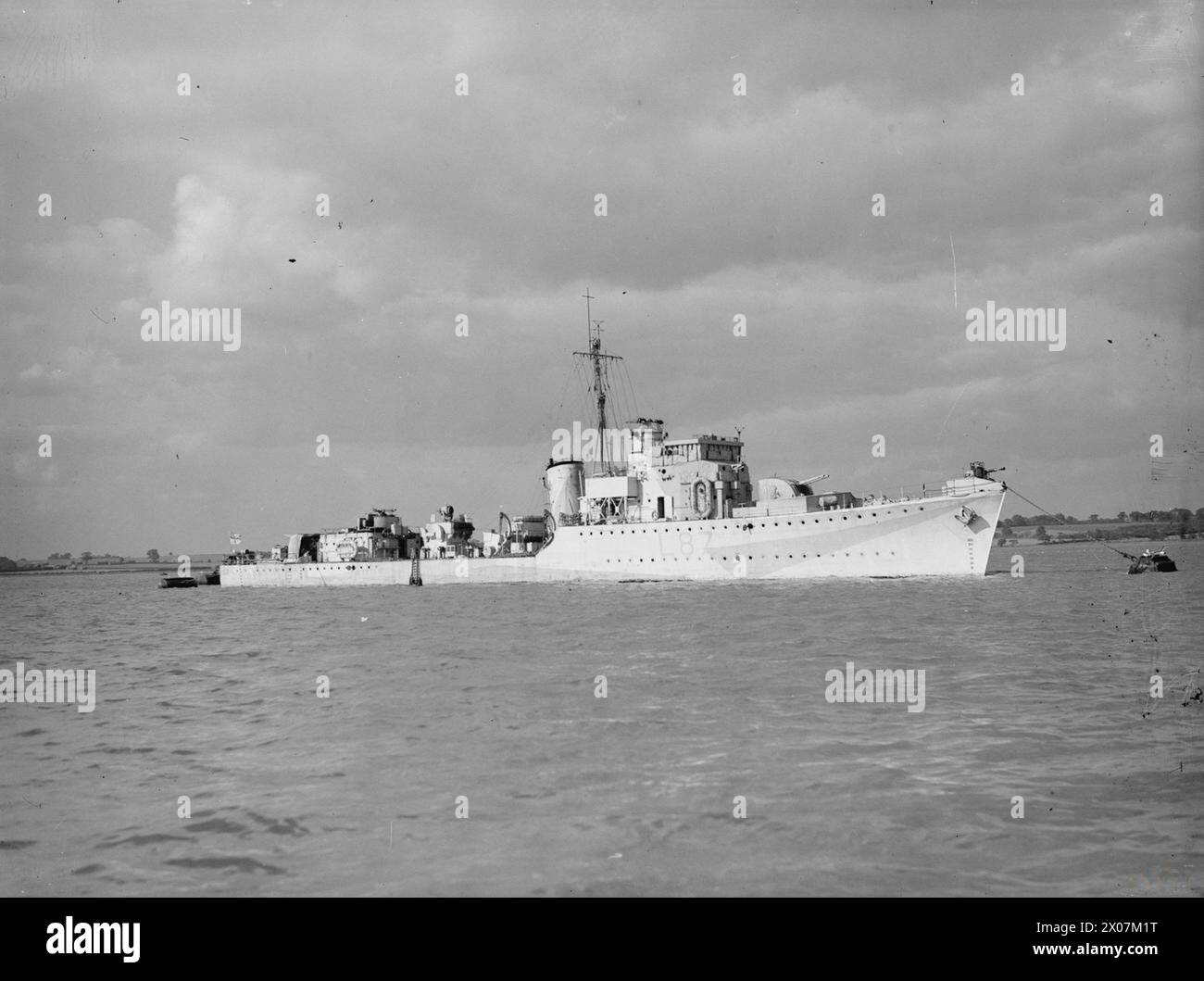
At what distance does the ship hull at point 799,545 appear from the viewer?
40.5 metres

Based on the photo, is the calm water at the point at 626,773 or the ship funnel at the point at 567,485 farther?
the ship funnel at the point at 567,485

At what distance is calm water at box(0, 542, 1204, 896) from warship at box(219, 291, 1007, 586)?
1997 centimetres

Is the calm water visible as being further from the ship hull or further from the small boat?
the small boat

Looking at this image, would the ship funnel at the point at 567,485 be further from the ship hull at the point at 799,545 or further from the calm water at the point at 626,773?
the calm water at the point at 626,773

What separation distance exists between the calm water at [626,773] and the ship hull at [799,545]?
1976cm

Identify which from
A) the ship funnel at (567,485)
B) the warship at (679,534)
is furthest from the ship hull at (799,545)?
the ship funnel at (567,485)

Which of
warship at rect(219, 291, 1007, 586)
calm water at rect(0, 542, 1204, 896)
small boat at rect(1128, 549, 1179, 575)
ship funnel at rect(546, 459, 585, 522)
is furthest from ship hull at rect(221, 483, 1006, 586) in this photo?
calm water at rect(0, 542, 1204, 896)

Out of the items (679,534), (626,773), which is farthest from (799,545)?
(626,773)

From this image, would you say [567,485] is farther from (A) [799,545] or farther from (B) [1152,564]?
(B) [1152,564]

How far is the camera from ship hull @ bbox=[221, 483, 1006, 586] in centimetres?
4053

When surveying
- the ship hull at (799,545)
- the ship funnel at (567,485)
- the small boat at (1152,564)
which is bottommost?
the small boat at (1152,564)

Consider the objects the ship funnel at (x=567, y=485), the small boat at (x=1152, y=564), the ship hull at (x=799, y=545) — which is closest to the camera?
the ship hull at (x=799, y=545)
